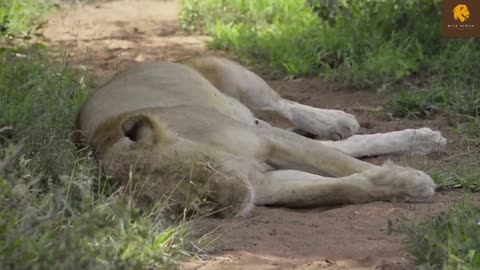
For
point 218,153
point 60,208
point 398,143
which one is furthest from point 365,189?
point 60,208

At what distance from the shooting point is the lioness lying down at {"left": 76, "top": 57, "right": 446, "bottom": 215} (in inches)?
179

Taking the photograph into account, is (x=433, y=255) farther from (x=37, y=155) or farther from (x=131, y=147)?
(x=37, y=155)

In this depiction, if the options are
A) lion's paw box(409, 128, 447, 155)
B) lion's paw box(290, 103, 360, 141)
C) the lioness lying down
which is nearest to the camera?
the lioness lying down

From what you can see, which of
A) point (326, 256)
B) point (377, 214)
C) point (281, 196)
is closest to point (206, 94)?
point (281, 196)

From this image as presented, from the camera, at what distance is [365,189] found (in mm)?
4734

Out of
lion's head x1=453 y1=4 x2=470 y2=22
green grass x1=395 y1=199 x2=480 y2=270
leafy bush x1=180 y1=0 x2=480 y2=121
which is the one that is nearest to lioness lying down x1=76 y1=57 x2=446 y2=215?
green grass x1=395 y1=199 x2=480 y2=270

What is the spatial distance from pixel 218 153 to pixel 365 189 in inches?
26.9

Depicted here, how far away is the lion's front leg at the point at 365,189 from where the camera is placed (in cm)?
473

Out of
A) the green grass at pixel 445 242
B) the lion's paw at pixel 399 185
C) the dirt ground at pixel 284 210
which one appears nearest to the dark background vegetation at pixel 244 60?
the green grass at pixel 445 242

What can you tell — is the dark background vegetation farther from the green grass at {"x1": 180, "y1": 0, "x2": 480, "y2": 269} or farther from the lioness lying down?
the lioness lying down

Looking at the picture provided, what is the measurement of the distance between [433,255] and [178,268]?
2.99ft

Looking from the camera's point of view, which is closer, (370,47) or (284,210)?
(284,210)

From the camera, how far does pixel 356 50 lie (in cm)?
737

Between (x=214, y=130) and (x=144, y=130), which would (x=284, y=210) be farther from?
(x=144, y=130)
